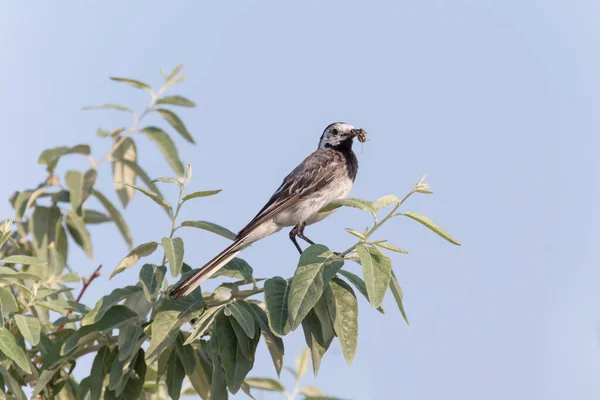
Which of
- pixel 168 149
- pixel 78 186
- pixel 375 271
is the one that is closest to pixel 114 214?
pixel 78 186

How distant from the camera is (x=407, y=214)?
16.2ft

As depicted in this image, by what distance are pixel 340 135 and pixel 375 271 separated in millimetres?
5733

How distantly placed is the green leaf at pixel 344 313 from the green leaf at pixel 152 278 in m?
1.00

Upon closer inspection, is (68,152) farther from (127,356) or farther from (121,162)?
(127,356)

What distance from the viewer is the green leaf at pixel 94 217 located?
7.85m

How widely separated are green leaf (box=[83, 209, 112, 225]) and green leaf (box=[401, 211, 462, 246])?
3.75 metres

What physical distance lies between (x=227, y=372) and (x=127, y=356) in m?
0.59

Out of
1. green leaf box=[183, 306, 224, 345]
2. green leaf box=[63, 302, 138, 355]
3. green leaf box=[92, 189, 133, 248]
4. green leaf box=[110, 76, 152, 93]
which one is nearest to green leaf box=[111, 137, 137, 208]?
green leaf box=[92, 189, 133, 248]

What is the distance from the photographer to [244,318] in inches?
190

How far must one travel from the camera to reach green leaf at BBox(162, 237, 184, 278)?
507 centimetres

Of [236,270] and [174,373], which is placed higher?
[236,270]

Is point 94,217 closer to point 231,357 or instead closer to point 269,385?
point 269,385

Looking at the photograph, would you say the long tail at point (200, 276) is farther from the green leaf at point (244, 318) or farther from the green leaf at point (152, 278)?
the green leaf at point (244, 318)

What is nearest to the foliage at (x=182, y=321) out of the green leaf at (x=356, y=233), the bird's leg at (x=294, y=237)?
the green leaf at (x=356, y=233)
